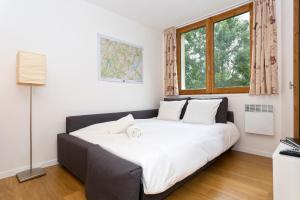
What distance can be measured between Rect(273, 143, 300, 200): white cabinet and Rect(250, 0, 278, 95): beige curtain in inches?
58.7

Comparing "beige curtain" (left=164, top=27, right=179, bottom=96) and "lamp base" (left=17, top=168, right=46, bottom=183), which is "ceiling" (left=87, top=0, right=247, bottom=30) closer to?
"beige curtain" (left=164, top=27, right=179, bottom=96)

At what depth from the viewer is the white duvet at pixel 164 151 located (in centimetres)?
120

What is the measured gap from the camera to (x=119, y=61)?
301 centimetres

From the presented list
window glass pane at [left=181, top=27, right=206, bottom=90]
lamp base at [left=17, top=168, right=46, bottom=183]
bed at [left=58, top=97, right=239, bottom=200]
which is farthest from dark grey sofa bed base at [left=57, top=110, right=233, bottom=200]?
window glass pane at [left=181, top=27, right=206, bottom=90]

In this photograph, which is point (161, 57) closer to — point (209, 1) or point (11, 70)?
point (209, 1)

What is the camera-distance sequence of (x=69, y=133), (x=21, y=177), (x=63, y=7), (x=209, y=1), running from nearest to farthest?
(x=21, y=177) → (x=69, y=133) → (x=63, y=7) → (x=209, y=1)

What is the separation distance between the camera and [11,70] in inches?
76.2

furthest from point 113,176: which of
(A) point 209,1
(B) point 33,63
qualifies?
(A) point 209,1

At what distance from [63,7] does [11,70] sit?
111 cm

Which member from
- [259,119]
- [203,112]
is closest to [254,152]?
[259,119]

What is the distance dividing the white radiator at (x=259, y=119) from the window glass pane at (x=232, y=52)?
1.46ft

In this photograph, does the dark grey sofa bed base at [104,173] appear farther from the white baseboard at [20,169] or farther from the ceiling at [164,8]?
the ceiling at [164,8]

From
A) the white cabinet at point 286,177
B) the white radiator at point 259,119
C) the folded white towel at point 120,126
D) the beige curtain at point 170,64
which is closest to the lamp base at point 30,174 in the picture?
the folded white towel at point 120,126

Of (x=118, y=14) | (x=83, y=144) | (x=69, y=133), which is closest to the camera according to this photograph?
(x=83, y=144)
